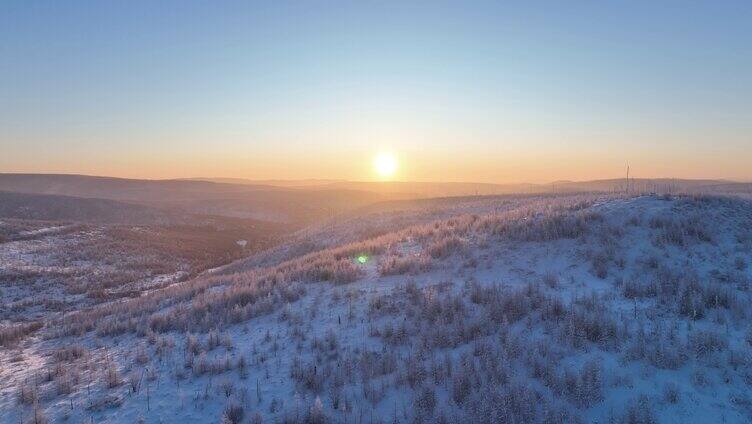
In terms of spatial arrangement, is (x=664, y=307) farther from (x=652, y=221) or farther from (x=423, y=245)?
(x=423, y=245)

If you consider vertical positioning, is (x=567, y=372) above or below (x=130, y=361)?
above

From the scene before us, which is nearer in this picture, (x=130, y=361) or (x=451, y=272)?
(x=130, y=361)

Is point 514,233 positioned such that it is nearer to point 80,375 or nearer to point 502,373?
point 502,373

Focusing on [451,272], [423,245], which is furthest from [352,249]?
[451,272]

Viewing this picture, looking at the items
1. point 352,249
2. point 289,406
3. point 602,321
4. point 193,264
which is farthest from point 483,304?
point 193,264

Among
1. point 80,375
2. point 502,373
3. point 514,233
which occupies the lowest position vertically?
point 80,375

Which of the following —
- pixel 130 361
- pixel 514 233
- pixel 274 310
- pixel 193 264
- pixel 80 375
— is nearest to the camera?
pixel 80 375

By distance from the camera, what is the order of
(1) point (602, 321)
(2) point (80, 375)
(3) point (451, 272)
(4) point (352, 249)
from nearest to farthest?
(1) point (602, 321), (2) point (80, 375), (3) point (451, 272), (4) point (352, 249)
